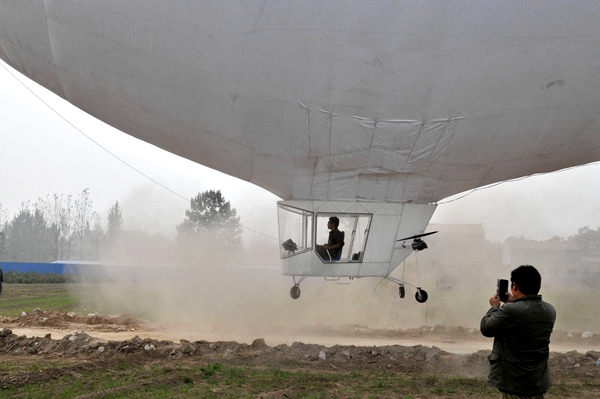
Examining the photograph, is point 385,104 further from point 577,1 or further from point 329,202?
point 577,1

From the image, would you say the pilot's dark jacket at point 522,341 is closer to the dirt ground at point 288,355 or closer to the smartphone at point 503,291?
the smartphone at point 503,291

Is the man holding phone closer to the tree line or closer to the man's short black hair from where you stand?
the man's short black hair

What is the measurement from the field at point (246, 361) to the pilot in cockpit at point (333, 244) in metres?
2.76

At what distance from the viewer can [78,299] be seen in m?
31.0

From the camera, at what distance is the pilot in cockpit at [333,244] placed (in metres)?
11.0

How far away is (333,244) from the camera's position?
1103 cm

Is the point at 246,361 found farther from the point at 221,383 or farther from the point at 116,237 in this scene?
the point at 116,237

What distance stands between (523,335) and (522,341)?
0.21ft

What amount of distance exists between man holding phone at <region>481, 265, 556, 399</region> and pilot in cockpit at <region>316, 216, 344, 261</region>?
20.4ft

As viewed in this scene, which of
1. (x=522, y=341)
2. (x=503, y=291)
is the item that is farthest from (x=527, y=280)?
(x=522, y=341)

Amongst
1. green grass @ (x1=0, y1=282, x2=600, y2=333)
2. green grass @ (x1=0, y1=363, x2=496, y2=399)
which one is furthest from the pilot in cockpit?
green grass @ (x1=0, y1=282, x2=600, y2=333)

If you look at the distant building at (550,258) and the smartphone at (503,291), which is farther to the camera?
the distant building at (550,258)

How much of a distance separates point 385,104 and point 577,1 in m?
3.76

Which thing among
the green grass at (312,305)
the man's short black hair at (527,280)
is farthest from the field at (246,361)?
the man's short black hair at (527,280)
